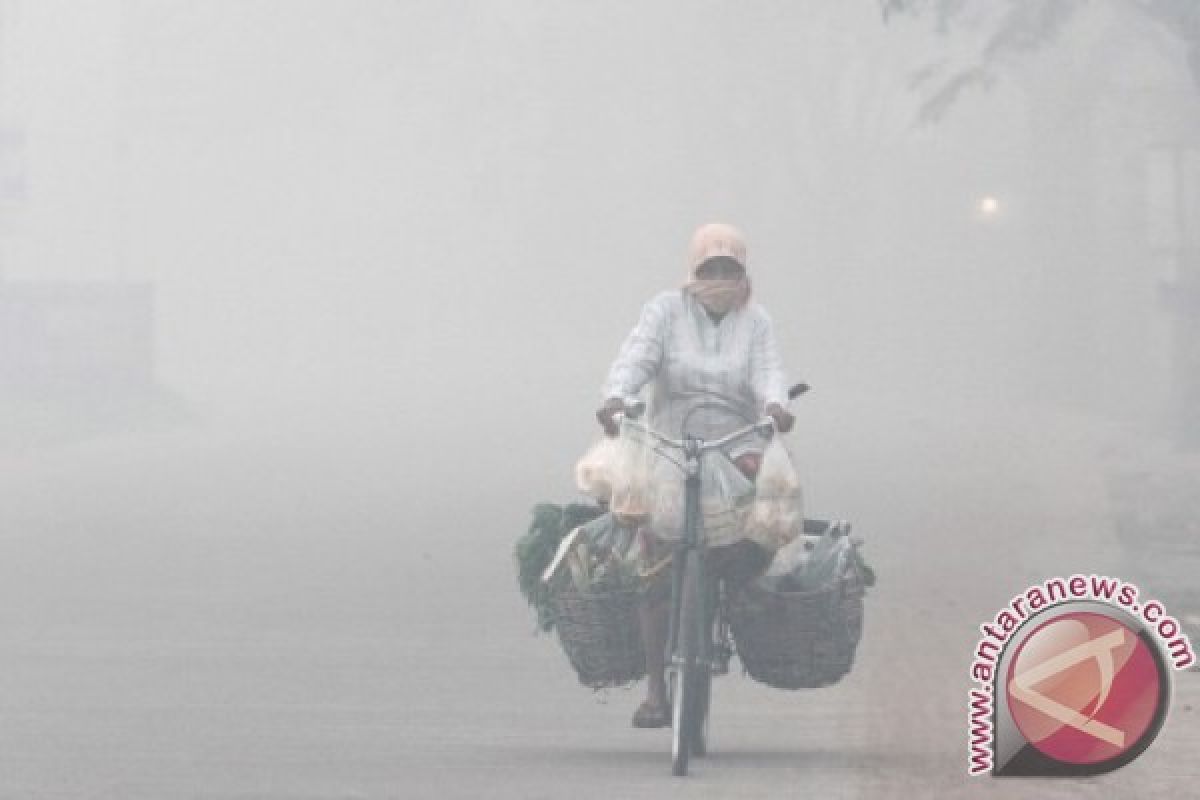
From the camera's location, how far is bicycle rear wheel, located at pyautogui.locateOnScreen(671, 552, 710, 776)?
35.3 ft

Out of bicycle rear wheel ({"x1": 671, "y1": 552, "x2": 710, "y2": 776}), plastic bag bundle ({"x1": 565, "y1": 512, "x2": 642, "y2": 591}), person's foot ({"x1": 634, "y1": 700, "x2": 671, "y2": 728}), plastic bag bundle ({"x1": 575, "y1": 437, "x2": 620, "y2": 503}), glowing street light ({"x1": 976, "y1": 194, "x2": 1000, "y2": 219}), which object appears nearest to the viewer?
bicycle rear wheel ({"x1": 671, "y1": 552, "x2": 710, "y2": 776})

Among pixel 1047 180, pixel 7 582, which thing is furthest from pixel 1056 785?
pixel 1047 180

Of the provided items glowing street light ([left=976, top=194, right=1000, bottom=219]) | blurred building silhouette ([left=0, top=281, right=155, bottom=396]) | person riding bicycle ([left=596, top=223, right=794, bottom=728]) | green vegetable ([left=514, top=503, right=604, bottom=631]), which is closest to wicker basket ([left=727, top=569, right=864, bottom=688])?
person riding bicycle ([left=596, top=223, right=794, bottom=728])

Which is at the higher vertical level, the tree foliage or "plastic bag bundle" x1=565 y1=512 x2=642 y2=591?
the tree foliage

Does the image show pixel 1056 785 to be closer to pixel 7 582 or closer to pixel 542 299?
pixel 7 582

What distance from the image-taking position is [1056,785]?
10.6 m

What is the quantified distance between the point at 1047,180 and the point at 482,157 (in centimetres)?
4743

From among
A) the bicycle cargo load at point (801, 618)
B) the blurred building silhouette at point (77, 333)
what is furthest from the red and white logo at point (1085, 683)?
the blurred building silhouette at point (77, 333)

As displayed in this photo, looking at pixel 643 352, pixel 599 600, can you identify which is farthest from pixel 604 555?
pixel 643 352

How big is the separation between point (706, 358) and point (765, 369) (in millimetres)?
200

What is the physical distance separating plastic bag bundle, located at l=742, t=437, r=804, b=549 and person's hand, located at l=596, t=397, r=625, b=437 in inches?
19.2

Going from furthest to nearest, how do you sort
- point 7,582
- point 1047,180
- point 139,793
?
point 1047,180
point 7,582
point 139,793

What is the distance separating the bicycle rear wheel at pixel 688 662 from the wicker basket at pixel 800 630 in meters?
0.33

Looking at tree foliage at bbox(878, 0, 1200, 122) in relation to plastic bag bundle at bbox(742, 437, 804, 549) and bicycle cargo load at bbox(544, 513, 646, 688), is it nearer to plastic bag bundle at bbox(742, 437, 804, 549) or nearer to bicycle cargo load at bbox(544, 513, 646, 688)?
bicycle cargo load at bbox(544, 513, 646, 688)
